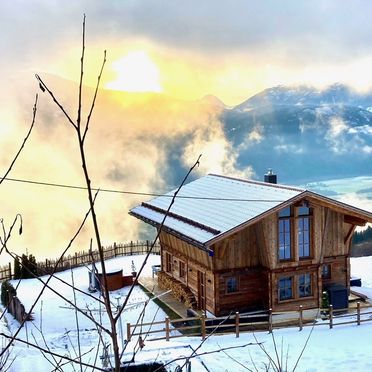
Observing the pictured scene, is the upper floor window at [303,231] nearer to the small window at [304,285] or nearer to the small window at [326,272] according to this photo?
the small window at [304,285]

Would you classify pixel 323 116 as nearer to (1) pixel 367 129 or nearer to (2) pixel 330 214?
(1) pixel 367 129

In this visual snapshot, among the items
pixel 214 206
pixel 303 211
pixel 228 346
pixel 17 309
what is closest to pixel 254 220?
pixel 303 211

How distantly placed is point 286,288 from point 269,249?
5.03 ft

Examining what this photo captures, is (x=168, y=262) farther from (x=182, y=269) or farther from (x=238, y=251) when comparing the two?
(x=238, y=251)

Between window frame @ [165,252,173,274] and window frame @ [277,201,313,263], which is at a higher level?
window frame @ [277,201,313,263]

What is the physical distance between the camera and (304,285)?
55.9ft

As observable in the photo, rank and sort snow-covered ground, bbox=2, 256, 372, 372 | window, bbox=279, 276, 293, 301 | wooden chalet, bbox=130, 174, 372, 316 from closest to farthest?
1. snow-covered ground, bbox=2, 256, 372, 372
2. wooden chalet, bbox=130, 174, 372, 316
3. window, bbox=279, 276, 293, 301

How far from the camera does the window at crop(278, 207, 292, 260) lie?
16.6 metres

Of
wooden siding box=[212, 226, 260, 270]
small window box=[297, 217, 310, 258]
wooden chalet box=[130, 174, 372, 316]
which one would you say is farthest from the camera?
small window box=[297, 217, 310, 258]

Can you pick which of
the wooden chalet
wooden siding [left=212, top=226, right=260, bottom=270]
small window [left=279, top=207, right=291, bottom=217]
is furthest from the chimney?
wooden siding [left=212, top=226, right=260, bottom=270]

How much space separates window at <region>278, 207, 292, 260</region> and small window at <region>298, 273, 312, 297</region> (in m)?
0.87

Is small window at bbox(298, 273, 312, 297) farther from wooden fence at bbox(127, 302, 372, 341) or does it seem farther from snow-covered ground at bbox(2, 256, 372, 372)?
snow-covered ground at bbox(2, 256, 372, 372)

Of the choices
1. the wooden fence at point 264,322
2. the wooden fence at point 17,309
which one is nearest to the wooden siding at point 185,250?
the wooden fence at point 264,322

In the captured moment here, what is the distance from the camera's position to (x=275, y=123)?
103938 millimetres
